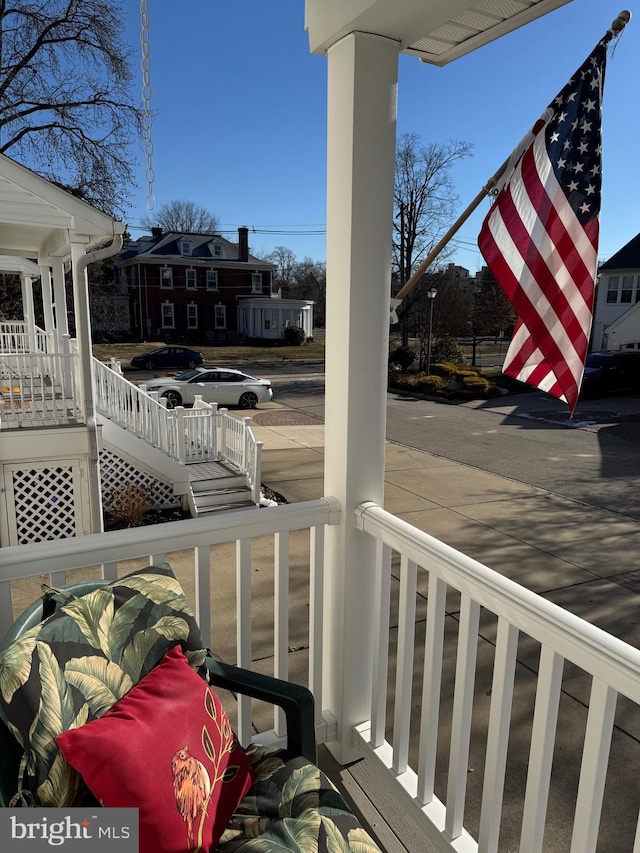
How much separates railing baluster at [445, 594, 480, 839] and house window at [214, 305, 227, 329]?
29367 millimetres

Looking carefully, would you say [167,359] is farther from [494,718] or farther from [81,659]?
[494,718]

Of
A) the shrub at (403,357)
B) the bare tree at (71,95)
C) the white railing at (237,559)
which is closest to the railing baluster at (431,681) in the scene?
the white railing at (237,559)

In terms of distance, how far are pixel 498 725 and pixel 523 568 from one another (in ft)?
12.0

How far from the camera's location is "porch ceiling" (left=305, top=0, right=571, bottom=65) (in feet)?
5.01

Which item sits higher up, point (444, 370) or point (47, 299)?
point (47, 299)

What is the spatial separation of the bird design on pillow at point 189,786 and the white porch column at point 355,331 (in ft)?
2.87

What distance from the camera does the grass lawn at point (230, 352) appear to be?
23.5 m

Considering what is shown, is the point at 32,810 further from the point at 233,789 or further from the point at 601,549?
the point at 601,549

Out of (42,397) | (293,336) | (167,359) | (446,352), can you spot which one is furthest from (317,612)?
(293,336)

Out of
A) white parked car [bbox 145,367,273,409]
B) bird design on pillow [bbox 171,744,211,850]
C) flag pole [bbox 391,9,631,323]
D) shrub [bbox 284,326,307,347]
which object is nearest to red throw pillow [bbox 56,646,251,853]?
bird design on pillow [bbox 171,744,211,850]

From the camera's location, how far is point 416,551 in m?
1.64

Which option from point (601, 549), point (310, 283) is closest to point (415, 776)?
point (601, 549)

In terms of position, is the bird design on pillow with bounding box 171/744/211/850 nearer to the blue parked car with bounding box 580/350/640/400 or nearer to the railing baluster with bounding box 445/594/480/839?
the railing baluster with bounding box 445/594/480/839

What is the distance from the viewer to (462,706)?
150 cm
